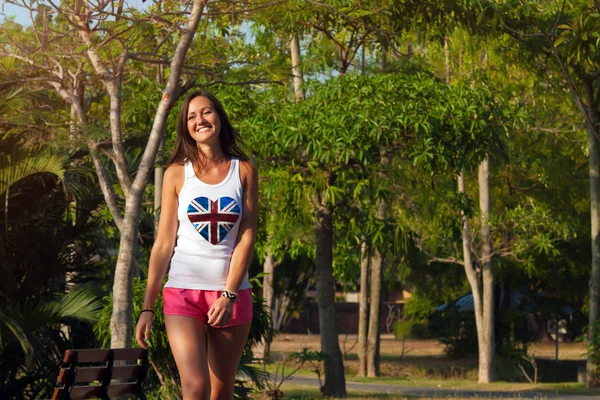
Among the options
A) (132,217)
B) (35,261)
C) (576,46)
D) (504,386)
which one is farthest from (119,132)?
(504,386)

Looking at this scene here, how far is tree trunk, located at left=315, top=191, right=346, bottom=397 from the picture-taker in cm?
1670

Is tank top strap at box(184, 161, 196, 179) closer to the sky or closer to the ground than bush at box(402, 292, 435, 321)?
closer to the sky

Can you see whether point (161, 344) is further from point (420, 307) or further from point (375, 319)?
point (420, 307)

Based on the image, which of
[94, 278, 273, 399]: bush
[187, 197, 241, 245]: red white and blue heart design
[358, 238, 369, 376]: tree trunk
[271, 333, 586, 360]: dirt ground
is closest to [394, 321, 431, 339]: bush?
[271, 333, 586, 360]: dirt ground

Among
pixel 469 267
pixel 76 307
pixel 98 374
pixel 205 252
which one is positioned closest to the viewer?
pixel 205 252

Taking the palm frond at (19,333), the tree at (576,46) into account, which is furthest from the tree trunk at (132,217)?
the tree at (576,46)

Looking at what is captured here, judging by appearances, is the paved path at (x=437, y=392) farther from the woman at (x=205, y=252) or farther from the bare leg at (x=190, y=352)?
the bare leg at (x=190, y=352)

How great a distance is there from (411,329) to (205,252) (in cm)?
4696

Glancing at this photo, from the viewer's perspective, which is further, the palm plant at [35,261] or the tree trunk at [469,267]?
the tree trunk at [469,267]

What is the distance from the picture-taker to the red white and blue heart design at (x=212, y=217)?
4.25 meters

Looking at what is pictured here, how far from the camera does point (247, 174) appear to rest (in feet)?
14.4

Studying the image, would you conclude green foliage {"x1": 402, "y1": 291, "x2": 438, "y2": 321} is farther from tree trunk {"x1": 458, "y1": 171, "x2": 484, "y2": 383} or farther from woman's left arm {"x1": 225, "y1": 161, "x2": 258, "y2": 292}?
woman's left arm {"x1": 225, "y1": 161, "x2": 258, "y2": 292}

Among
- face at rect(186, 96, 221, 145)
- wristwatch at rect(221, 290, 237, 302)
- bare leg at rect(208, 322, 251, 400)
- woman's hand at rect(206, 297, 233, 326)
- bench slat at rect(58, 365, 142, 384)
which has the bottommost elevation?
bench slat at rect(58, 365, 142, 384)

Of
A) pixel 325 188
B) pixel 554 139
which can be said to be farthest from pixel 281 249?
pixel 554 139
